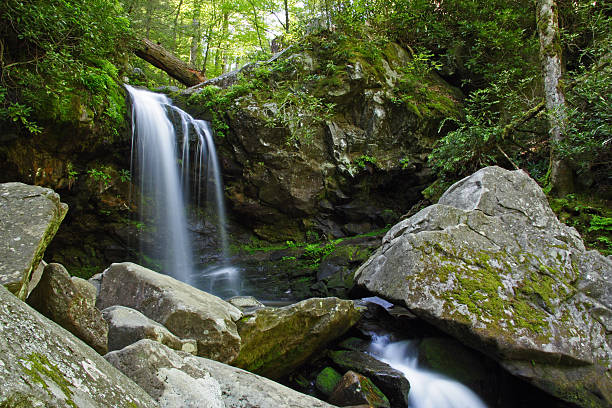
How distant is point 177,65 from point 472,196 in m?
12.6

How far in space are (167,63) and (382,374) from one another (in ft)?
44.2

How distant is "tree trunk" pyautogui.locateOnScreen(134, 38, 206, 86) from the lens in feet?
40.3

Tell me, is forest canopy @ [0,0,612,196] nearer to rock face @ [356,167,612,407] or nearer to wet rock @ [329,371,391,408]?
rock face @ [356,167,612,407]

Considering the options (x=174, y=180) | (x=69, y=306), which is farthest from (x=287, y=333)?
(x=174, y=180)

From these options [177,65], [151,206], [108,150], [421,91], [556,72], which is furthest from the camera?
[177,65]

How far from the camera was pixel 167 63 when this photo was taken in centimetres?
1289

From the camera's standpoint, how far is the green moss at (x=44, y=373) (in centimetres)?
105

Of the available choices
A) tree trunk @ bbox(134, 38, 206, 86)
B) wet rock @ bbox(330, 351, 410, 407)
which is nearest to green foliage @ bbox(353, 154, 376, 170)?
wet rock @ bbox(330, 351, 410, 407)

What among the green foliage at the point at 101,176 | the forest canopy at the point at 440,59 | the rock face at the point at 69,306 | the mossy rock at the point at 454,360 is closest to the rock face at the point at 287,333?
the mossy rock at the point at 454,360

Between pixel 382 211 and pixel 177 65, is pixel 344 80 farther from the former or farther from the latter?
pixel 177 65

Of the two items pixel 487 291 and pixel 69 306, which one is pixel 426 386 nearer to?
pixel 487 291

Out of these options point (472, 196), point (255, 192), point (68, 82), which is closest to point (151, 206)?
point (255, 192)

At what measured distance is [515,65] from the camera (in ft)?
35.9

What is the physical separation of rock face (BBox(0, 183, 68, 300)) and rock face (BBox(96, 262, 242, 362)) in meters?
1.08
